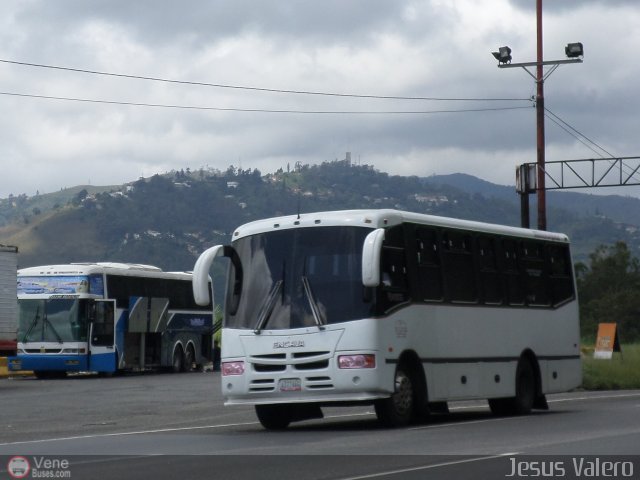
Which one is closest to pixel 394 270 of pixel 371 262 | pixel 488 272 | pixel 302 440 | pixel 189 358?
pixel 371 262

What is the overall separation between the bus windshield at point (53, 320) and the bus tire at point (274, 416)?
885 inches

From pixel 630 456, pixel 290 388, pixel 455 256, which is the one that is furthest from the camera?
pixel 455 256

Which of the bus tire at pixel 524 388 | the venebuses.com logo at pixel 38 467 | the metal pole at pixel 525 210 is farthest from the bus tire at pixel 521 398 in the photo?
the metal pole at pixel 525 210

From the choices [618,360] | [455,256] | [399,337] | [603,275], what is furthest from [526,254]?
[603,275]

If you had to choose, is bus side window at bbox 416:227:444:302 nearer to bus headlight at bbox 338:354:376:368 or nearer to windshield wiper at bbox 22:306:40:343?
bus headlight at bbox 338:354:376:368

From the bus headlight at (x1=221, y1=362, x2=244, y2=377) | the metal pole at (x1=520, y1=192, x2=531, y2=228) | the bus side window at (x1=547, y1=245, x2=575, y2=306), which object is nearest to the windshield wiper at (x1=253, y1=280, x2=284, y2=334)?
the bus headlight at (x1=221, y1=362, x2=244, y2=377)

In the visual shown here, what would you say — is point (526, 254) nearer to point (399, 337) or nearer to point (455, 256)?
point (455, 256)

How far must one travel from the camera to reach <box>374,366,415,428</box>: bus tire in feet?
62.7

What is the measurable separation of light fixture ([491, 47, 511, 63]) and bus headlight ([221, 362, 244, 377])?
2206 cm

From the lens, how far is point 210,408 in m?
26.4

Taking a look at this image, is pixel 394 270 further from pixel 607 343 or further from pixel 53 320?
pixel 53 320

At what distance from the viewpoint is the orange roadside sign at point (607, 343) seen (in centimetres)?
4016

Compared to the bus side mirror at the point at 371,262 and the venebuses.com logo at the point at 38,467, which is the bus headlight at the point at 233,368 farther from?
the venebuses.com logo at the point at 38,467

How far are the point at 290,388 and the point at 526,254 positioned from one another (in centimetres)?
683
